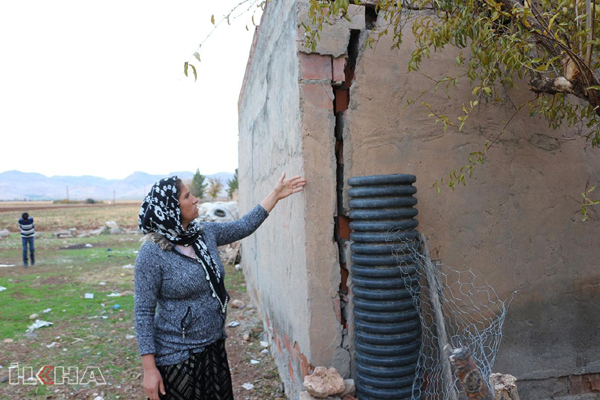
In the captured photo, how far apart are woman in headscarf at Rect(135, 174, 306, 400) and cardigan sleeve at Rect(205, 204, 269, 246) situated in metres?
0.25

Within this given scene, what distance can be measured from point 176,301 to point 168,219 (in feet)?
1.50

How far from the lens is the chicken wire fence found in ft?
8.54

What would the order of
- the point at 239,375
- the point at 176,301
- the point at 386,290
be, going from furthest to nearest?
the point at 239,375 → the point at 386,290 → the point at 176,301

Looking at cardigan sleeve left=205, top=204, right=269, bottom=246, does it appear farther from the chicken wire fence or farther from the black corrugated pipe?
the chicken wire fence

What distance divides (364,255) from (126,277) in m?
8.42

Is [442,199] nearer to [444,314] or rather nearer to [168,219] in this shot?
[444,314]

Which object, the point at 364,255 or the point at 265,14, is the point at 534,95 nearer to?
the point at 364,255

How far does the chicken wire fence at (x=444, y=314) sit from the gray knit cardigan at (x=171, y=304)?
1.15 m

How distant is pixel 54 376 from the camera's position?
14.6ft

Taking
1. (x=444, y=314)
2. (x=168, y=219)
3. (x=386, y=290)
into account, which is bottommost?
(x=444, y=314)

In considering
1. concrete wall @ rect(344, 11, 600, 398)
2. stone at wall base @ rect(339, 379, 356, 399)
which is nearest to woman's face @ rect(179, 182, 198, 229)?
concrete wall @ rect(344, 11, 600, 398)

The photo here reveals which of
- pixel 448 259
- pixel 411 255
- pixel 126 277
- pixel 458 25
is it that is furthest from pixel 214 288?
pixel 126 277

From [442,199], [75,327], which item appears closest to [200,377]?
[442,199]

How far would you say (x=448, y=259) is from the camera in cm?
308
